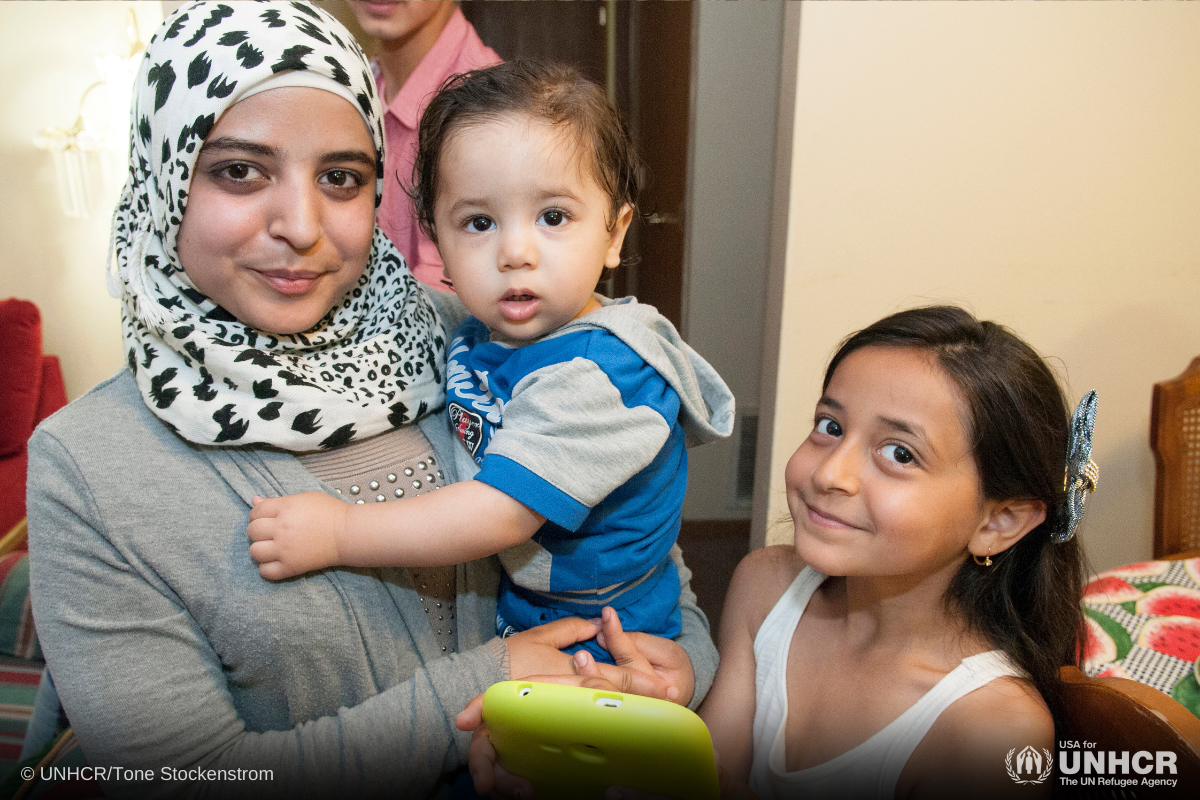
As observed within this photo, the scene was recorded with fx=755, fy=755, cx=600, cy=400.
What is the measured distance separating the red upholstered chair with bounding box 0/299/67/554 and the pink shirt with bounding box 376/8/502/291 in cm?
165

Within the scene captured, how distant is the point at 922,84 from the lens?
1.96m

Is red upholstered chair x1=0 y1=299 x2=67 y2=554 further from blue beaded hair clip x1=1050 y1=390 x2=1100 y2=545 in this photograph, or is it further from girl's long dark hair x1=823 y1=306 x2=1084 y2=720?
blue beaded hair clip x1=1050 y1=390 x2=1100 y2=545

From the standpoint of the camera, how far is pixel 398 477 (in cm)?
96

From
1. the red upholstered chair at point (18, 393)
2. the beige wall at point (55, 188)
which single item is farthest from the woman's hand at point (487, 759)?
the beige wall at point (55, 188)

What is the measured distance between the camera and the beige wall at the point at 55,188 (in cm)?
250

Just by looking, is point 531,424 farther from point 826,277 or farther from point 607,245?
point 826,277

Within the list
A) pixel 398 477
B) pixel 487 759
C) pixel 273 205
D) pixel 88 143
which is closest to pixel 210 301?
pixel 273 205

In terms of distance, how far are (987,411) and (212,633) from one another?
91 centimetres

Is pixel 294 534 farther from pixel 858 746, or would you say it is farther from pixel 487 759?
pixel 858 746

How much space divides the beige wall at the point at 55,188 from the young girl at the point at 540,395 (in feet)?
7.28

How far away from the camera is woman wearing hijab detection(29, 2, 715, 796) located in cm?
77

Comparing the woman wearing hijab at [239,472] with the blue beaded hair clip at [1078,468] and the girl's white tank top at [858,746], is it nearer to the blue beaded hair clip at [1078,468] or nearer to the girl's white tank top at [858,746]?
the girl's white tank top at [858,746]

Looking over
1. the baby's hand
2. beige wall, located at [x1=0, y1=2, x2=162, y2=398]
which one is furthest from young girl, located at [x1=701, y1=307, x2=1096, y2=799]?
beige wall, located at [x1=0, y1=2, x2=162, y2=398]

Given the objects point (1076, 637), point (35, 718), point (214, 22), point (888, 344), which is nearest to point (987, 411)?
point (888, 344)
